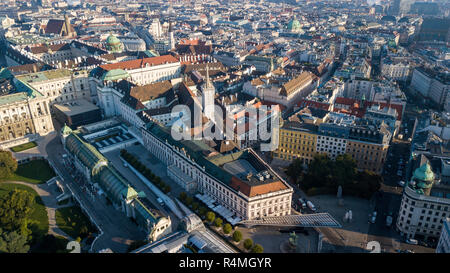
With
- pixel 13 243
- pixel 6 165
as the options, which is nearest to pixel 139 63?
pixel 6 165


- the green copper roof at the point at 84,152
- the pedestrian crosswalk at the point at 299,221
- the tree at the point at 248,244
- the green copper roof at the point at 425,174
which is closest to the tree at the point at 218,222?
the pedestrian crosswalk at the point at 299,221

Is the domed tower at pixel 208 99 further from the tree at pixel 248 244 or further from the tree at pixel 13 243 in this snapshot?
the tree at pixel 13 243

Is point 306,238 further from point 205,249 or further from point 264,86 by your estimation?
point 264,86

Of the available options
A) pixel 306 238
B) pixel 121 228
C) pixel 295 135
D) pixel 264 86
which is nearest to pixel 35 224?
pixel 121 228

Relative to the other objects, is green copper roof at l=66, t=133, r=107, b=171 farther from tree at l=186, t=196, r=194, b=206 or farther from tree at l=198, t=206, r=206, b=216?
tree at l=198, t=206, r=206, b=216

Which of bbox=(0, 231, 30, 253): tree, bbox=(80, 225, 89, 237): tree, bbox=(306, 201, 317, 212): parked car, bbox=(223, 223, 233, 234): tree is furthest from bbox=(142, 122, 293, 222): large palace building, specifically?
bbox=(0, 231, 30, 253): tree

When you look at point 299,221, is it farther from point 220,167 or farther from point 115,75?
point 115,75
